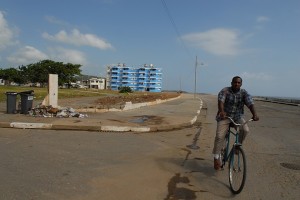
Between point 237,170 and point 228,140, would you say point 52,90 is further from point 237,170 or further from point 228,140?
point 237,170

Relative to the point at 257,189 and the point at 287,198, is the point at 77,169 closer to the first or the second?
the point at 257,189

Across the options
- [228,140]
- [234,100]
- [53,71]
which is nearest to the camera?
[234,100]

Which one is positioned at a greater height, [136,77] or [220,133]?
[136,77]

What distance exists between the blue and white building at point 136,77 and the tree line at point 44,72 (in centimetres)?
4904

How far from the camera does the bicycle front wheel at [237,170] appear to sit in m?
5.57

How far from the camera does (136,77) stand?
169750mm

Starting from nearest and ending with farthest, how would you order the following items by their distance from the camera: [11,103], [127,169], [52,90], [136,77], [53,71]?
[127,169] → [11,103] → [52,90] → [53,71] → [136,77]

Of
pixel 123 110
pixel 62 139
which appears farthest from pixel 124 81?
pixel 62 139

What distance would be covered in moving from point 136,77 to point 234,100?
538ft

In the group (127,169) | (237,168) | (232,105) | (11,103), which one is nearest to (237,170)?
(237,168)

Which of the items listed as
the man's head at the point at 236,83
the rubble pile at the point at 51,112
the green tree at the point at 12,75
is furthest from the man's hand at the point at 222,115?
the green tree at the point at 12,75

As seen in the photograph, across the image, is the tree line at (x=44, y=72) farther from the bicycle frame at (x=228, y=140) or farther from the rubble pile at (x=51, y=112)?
the bicycle frame at (x=228, y=140)

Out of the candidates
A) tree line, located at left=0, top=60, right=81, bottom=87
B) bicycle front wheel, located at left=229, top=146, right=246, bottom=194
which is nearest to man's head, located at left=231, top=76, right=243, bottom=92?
bicycle front wheel, located at left=229, top=146, right=246, bottom=194

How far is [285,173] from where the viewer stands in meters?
7.05
